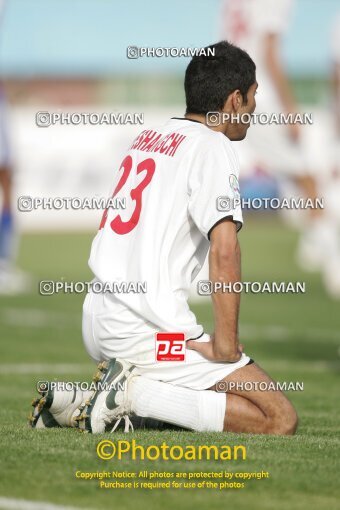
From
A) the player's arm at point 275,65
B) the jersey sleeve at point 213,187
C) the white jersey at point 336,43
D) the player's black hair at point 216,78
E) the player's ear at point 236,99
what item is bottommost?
the jersey sleeve at point 213,187

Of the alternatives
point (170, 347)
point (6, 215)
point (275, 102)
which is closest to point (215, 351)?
point (170, 347)

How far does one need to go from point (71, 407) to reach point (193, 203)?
1017 millimetres

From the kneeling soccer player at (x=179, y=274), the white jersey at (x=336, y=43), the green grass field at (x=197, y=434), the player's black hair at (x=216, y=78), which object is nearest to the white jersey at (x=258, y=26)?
the green grass field at (x=197, y=434)

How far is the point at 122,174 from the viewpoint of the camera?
227 inches

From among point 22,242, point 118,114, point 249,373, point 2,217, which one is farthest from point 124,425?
point 22,242

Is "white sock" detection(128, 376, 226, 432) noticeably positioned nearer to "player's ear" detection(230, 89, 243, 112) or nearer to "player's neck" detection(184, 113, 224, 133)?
"player's neck" detection(184, 113, 224, 133)

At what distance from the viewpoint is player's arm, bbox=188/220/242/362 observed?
5277mm

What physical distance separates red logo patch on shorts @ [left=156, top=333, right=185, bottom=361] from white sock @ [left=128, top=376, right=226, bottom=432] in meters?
0.12

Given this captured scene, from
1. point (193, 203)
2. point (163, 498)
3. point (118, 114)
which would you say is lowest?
point (163, 498)

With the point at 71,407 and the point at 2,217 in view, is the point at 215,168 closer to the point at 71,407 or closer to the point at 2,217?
the point at 71,407

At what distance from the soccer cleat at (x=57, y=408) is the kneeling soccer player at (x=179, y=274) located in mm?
77

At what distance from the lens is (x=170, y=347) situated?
5.48m

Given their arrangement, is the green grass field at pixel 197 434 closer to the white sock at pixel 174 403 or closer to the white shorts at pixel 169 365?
the white sock at pixel 174 403

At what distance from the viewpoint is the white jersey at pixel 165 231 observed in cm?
545
